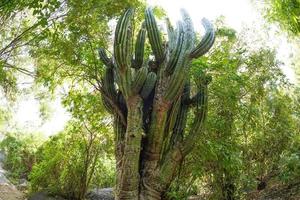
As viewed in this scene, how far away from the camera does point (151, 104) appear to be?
6797 millimetres

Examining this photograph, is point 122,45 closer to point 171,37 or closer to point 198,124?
point 171,37

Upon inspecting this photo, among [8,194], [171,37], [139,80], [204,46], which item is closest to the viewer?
[139,80]

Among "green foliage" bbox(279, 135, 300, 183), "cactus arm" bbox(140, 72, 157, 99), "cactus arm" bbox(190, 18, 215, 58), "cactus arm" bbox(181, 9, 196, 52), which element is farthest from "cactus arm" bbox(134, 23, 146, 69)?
"green foliage" bbox(279, 135, 300, 183)

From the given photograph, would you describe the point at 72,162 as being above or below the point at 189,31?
below

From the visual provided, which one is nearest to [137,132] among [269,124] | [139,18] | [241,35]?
[139,18]

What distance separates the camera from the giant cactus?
6.19 m

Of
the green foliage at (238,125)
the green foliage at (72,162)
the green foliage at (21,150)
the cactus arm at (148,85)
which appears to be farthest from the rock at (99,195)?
the cactus arm at (148,85)

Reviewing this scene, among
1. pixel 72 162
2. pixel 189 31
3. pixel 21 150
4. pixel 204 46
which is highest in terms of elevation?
pixel 189 31

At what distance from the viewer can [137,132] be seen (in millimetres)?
6199

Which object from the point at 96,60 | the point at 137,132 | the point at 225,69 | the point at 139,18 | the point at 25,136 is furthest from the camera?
the point at 25,136

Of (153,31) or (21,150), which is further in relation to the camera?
(21,150)

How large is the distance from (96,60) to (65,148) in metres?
4.28

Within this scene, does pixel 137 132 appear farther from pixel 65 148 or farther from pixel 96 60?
pixel 65 148

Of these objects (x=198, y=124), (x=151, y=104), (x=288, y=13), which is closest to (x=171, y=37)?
(x=151, y=104)
